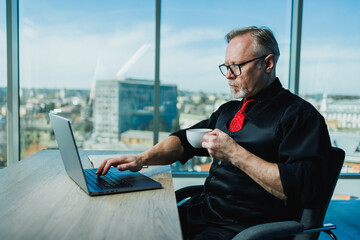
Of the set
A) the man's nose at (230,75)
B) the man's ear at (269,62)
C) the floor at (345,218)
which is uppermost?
the man's ear at (269,62)

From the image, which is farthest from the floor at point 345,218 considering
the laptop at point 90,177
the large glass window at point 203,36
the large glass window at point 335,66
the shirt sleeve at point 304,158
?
the laptop at point 90,177

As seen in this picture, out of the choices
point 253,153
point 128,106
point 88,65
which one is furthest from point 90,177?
point 88,65

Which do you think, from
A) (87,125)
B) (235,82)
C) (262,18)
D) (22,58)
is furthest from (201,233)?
(22,58)

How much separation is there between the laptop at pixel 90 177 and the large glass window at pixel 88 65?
6.21 ft

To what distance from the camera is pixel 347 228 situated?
263 centimetres

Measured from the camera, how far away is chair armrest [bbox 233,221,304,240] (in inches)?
37.2

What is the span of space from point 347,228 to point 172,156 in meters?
1.94

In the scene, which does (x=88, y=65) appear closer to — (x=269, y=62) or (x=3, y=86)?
(x=3, y=86)

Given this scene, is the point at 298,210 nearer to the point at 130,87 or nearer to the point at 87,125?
the point at 130,87

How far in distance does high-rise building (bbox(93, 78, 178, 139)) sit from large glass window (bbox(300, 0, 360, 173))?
1.35 meters

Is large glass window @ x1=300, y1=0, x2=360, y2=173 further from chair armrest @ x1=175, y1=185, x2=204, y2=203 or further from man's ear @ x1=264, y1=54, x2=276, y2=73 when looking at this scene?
chair armrest @ x1=175, y1=185, x2=204, y2=203

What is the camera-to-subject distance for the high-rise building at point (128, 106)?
3102mm

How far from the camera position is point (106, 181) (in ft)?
3.85

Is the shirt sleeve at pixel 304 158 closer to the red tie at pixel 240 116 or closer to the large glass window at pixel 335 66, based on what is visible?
the red tie at pixel 240 116
